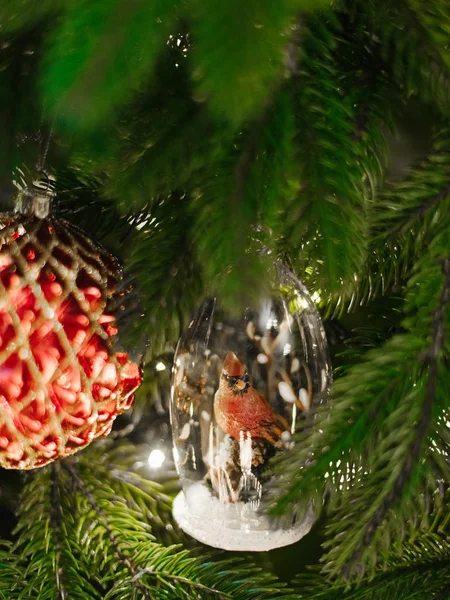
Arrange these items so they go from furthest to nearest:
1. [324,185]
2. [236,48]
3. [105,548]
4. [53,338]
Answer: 1. [105,548]
2. [53,338]
3. [324,185]
4. [236,48]

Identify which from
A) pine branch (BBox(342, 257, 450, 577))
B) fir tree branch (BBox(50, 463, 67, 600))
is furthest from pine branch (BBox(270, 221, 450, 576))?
fir tree branch (BBox(50, 463, 67, 600))

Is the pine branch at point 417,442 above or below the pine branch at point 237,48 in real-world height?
below

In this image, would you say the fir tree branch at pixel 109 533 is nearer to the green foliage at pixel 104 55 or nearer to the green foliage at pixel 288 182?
the green foliage at pixel 288 182

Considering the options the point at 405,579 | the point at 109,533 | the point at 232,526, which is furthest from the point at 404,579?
the point at 109,533

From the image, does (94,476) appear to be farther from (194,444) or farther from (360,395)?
(360,395)

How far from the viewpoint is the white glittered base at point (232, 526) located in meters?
0.41

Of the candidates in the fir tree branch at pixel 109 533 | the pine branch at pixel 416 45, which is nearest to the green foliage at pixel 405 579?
the fir tree branch at pixel 109 533

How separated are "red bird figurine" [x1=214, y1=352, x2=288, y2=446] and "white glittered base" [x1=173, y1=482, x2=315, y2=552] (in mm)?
54

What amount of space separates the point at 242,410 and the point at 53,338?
0.12 metres

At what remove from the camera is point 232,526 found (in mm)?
419

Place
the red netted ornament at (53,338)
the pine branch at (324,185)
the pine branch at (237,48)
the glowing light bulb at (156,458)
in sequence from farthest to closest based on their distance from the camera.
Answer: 1. the glowing light bulb at (156,458)
2. the red netted ornament at (53,338)
3. the pine branch at (324,185)
4. the pine branch at (237,48)

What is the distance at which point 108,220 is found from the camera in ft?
1.55

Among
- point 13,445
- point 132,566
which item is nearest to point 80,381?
point 13,445

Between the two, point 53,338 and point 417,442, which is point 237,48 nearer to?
point 417,442
